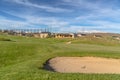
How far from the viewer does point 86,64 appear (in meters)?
25.1

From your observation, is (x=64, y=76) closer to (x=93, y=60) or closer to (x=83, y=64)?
(x=83, y=64)

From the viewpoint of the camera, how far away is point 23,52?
30203mm

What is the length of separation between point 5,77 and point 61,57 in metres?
13.6

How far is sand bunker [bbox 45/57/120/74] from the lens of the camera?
2239cm

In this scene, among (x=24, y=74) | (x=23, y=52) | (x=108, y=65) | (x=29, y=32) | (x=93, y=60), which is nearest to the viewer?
(x=24, y=74)

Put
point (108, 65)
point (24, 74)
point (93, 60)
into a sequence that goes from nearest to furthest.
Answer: point (24, 74)
point (108, 65)
point (93, 60)

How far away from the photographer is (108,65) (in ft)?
82.1

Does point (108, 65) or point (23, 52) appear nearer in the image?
point (108, 65)

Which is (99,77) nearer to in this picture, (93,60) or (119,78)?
(119,78)

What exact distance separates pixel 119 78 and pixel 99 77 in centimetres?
111

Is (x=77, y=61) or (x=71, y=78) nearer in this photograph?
(x=71, y=78)

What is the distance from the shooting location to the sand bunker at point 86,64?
22.4 m

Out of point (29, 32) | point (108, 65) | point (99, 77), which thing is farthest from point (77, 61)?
point (29, 32)

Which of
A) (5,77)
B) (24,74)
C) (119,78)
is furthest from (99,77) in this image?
(5,77)
